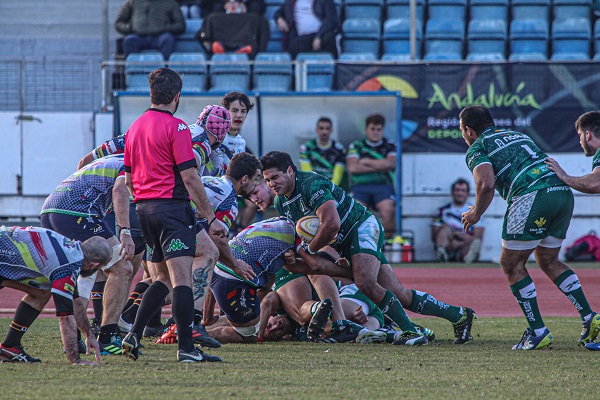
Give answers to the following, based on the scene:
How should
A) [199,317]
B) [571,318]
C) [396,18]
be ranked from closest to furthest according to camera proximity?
1. [199,317]
2. [571,318]
3. [396,18]

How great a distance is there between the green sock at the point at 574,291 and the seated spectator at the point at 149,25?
38.8ft

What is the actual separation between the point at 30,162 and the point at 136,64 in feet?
8.39

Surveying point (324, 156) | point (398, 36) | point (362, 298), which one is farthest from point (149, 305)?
point (398, 36)

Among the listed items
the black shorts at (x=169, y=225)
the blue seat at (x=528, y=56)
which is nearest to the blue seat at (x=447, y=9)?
the blue seat at (x=528, y=56)

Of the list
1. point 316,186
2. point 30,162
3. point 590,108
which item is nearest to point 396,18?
point 590,108

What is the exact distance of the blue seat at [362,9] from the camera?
19.6 meters

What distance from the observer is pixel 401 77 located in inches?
664

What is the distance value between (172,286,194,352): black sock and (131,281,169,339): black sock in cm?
20

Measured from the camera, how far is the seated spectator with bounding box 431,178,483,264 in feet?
54.3

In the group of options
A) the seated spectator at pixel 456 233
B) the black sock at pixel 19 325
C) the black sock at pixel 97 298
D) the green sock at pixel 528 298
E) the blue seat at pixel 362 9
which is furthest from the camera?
the blue seat at pixel 362 9

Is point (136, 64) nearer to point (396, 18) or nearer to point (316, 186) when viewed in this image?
point (396, 18)

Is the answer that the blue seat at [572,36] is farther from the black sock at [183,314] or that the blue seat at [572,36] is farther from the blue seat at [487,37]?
the black sock at [183,314]

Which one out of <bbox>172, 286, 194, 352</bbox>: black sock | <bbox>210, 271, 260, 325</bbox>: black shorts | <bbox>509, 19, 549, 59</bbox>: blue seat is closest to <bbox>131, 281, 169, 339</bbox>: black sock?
<bbox>172, 286, 194, 352</bbox>: black sock

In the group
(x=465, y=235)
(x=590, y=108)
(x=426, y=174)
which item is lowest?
(x=465, y=235)
